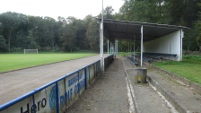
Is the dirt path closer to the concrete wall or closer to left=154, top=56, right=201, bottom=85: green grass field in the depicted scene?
left=154, top=56, right=201, bottom=85: green grass field

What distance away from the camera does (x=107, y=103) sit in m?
7.18

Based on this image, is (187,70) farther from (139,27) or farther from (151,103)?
(139,27)

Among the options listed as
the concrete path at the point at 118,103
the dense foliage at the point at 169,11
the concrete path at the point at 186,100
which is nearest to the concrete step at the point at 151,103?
the concrete path at the point at 118,103

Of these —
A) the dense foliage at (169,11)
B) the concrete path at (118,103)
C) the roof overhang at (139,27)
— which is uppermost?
the dense foliage at (169,11)

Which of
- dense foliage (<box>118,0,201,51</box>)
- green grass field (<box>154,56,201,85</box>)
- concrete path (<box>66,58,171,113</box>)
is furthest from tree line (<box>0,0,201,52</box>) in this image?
concrete path (<box>66,58,171,113</box>)

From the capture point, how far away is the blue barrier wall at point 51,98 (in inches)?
138

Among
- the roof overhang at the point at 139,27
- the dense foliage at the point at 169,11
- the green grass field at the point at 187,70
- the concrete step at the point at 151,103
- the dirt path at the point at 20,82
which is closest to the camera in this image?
the concrete step at the point at 151,103

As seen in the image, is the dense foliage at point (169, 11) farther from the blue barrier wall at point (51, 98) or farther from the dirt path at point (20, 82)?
the blue barrier wall at point (51, 98)

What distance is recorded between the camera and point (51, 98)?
498cm

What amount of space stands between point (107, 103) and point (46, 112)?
2.93 meters

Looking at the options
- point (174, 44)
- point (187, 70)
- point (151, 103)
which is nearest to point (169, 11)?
point (174, 44)

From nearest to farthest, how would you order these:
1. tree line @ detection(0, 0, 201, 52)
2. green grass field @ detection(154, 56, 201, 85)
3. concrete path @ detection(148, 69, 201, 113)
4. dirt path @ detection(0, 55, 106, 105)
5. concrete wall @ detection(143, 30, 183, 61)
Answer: concrete path @ detection(148, 69, 201, 113) < dirt path @ detection(0, 55, 106, 105) < green grass field @ detection(154, 56, 201, 85) < concrete wall @ detection(143, 30, 183, 61) < tree line @ detection(0, 0, 201, 52)

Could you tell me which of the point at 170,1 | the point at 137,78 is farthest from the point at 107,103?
the point at 170,1

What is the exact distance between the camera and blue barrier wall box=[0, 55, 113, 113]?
3.50 meters
